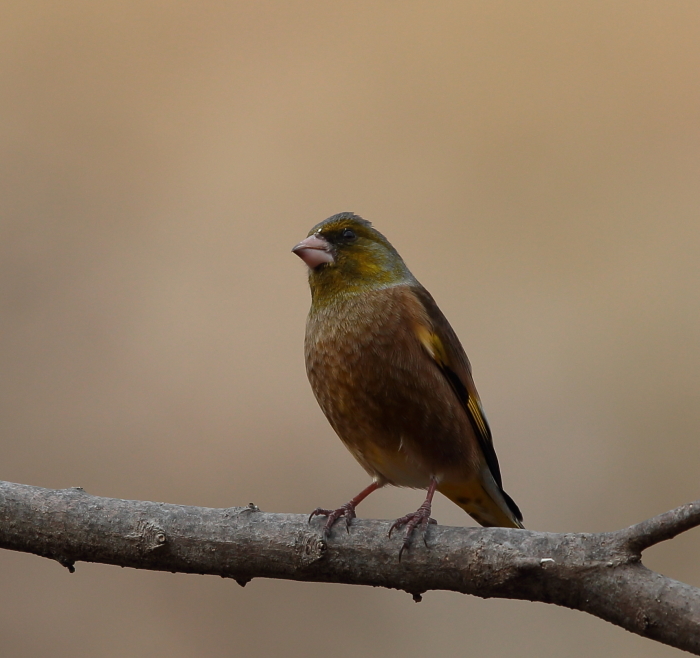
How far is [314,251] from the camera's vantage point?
10.0 ft

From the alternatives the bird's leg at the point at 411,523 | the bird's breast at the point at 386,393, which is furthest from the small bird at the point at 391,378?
the bird's leg at the point at 411,523

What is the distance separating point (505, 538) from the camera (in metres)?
2.02

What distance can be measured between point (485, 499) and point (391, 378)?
683 mm

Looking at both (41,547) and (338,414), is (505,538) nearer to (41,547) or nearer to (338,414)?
(338,414)

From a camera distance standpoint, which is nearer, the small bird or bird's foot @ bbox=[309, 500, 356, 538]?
bird's foot @ bbox=[309, 500, 356, 538]

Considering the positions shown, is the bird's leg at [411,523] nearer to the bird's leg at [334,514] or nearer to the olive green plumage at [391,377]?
the bird's leg at [334,514]

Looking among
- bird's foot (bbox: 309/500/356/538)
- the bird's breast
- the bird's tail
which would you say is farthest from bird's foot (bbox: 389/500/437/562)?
the bird's tail

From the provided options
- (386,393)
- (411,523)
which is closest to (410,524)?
(411,523)

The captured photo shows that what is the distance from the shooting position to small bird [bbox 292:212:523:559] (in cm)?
274

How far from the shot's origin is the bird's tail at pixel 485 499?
3002 mm

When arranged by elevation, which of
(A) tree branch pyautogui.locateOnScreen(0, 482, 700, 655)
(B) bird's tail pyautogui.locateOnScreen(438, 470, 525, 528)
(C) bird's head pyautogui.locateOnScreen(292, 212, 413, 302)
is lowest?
(B) bird's tail pyautogui.locateOnScreen(438, 470, 525, 528)

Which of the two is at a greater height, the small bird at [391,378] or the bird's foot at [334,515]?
the small bird at [391,378]

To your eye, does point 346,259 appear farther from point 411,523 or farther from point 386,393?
point 411,523

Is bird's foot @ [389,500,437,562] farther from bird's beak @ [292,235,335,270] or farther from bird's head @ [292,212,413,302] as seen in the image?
bird's beak @ [292,235,335,270]
